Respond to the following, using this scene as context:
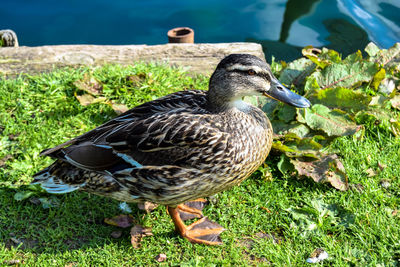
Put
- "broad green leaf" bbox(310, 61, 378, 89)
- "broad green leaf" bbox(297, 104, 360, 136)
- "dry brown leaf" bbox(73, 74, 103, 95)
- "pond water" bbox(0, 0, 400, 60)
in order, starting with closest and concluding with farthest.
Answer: "broad green leaf" bbox(297, 104, 360, 136) → "broad green leaf" bbox(310, 61, 378, 89) → "dry brown leaf" bbox(73, 74, 103, 95) → "pond water" bbox(0, 0, 400, 60)

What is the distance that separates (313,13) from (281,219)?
4876 mm

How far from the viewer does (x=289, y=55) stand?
6359 millimetres

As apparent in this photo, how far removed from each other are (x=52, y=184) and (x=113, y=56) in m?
2.08

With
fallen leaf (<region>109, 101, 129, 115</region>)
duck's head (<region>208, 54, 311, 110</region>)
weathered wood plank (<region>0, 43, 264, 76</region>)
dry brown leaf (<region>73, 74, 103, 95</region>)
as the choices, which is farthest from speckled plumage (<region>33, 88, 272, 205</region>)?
weathered wood plank (<region>0, 43, 264, 76</region>)

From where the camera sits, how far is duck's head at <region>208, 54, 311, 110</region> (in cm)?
287

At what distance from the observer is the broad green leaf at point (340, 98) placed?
3.87 meters

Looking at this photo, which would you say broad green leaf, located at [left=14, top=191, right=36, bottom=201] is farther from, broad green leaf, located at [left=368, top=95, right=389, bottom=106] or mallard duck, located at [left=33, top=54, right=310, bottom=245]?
broad green leaf, located at [left=368, top=95, right=389, bottom=106]

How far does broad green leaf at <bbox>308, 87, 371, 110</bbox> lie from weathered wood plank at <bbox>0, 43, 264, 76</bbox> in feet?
3.55

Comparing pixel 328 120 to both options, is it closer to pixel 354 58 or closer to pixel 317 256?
pixel 354 58

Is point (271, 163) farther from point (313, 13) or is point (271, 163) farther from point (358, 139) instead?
point (313, 13)

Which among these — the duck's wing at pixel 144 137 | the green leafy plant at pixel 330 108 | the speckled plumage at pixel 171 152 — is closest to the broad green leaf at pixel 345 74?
the green leafy plant at pixel 330 108

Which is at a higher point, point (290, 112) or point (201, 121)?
point (201, 121)

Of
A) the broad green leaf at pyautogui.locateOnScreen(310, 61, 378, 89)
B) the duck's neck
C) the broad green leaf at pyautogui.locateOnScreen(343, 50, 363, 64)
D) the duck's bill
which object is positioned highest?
the duck's bill

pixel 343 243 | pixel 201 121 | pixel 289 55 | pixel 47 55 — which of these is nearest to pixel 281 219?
pixel 343 243
